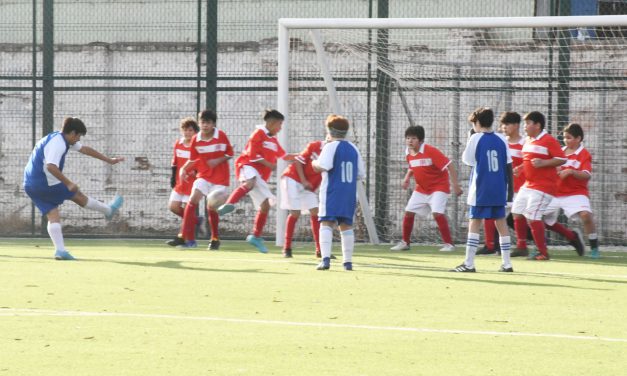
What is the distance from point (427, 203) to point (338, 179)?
12.9ft

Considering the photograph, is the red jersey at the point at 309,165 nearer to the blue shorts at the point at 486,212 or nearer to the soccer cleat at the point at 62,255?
the blue shorts at the point at 486,212

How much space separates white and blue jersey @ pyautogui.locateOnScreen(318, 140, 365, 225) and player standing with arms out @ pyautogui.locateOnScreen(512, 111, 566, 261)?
111 inches

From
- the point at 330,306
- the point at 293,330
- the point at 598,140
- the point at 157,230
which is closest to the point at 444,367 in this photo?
the point at 293,330

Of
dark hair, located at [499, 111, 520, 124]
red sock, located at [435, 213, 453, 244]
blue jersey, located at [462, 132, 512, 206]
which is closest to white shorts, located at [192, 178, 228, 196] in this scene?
red sock, located at [435, 213, 453, 244]

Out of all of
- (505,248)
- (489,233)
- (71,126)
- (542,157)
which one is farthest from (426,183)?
(71,126)

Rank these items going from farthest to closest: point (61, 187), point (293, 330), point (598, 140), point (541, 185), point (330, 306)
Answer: point (598, 140), point (541, 185), point (61, 187), point (330, 306), point (293, 330)

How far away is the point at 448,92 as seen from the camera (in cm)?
1620

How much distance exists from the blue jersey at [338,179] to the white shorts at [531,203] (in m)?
2.88

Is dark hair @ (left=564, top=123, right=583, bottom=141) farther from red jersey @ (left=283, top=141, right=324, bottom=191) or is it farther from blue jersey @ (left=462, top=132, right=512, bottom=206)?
red jersey @ (left=283, top=141, right=324, bottom=191)

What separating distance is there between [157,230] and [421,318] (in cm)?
974

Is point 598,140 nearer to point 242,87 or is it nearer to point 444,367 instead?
point 242,87

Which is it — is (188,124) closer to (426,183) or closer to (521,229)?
(426,183)

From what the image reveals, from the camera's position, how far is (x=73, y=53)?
17.3m

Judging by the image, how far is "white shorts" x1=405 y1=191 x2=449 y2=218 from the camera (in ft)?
48.4
